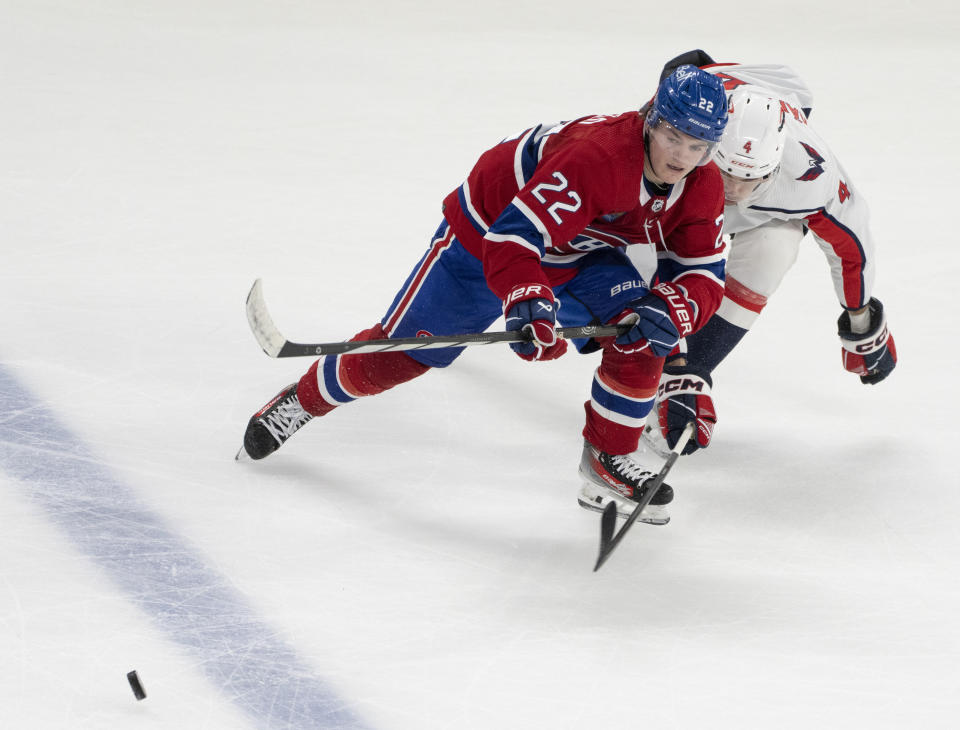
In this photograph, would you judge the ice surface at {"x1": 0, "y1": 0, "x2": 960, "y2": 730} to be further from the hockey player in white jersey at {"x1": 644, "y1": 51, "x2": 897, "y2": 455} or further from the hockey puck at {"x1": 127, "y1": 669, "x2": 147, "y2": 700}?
the hockey player in white jersey at {"x1": 644, "y1": 51, "x2": 897, "y2": 455}

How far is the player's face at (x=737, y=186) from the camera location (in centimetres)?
270

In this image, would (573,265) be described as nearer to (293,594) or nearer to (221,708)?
(293,594)

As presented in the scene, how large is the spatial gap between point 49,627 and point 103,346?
1.24 meters

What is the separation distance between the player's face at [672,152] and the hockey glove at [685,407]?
62cm

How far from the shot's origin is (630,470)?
2523 millimetres

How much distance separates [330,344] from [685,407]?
908 mm

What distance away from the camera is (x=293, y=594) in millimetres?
2268

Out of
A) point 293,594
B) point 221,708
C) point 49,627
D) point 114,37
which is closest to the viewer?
→ point 221,708

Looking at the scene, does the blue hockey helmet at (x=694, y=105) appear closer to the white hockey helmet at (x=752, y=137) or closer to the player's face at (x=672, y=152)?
the player's face at (x=672, y=152)

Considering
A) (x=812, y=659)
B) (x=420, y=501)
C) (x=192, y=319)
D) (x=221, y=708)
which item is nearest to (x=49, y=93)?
(x=192, y=319)

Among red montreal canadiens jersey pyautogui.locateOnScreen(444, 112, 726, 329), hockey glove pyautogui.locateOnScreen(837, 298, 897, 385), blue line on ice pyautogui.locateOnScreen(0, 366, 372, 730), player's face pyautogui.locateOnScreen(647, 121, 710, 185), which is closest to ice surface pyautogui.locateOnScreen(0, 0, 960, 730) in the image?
blue line on ice pyautogui.locateOnScreen(0, 366, 372, 730)

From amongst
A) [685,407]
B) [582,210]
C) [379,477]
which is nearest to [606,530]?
[685,407]

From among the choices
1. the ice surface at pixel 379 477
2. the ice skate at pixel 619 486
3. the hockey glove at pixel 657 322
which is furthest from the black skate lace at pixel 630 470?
the hockey glove at pixel 657 322

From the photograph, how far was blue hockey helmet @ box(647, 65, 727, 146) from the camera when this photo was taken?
7.29ft
